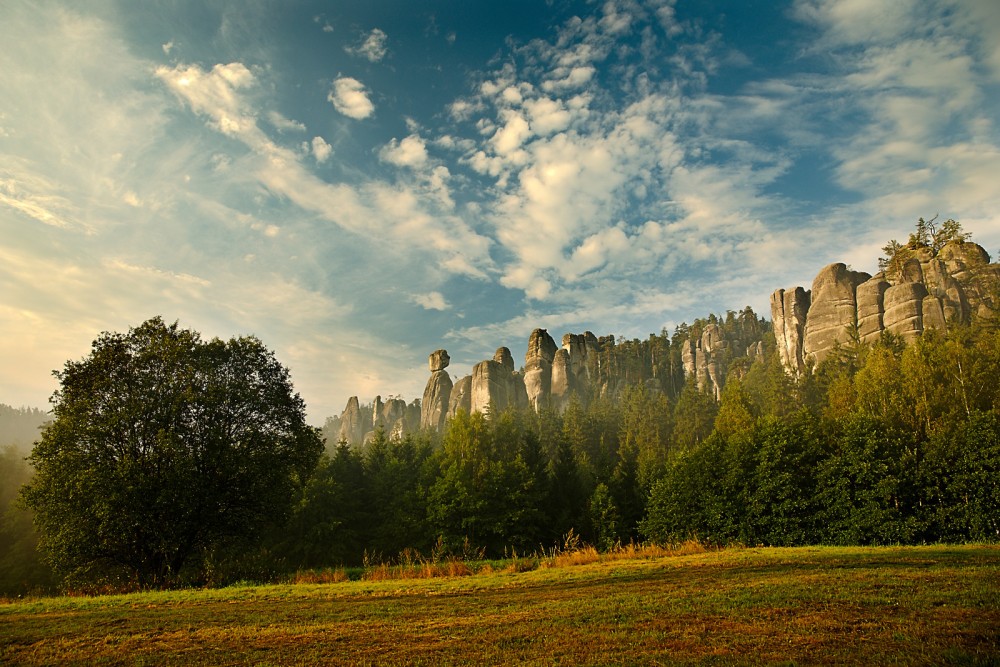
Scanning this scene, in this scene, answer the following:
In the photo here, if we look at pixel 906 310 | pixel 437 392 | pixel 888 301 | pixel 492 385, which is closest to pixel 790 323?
pixel 888 301

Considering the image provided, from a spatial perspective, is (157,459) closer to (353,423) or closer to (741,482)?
(741,482)

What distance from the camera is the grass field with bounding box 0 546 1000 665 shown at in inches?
260

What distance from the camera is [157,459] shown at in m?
22.8

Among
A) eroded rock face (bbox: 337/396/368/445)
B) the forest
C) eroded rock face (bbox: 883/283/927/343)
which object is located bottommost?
the forest

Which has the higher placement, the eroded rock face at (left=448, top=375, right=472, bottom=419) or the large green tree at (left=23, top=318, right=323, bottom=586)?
the eroded rock face at (left=448, top=375, right=472, bottom=419)

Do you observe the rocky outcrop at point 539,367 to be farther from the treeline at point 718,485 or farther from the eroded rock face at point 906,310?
the eroded rock face at point 906,310

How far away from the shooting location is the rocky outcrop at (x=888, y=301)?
66062mm

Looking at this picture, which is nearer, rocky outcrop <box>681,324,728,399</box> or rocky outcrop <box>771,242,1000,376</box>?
rocky outcrop <box>771,242,1000,376</box>

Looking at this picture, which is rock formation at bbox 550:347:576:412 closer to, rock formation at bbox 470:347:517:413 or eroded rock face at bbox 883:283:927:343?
rock formation at bbox 470:347:517:413

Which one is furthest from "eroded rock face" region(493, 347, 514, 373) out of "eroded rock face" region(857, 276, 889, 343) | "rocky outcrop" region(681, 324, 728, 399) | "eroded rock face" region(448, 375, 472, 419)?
"eroded rock face" region(857, 276, 889, 343)

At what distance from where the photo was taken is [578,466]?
5491 cm

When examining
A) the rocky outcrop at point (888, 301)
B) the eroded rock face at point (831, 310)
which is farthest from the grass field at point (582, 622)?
the eroded rock face at point (831, 310)

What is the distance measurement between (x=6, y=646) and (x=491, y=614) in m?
8.08

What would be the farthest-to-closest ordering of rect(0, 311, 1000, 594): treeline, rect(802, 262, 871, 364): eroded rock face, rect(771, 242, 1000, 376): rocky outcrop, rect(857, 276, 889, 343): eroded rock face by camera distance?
rect(802, 262, 871, 364): eroded rock face < rect(857, 276, 889, 343): eroded rock face < rect(771, 242, 1000, 376): rocky outcrop < rect(0, 311, 1000, 594): treeline
